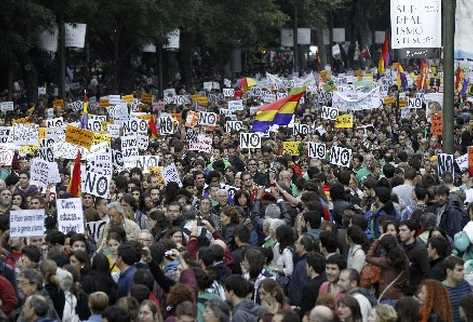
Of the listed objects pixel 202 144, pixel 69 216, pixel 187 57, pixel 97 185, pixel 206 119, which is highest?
pixel 69 216

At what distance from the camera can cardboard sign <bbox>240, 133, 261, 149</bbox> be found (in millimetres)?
26844

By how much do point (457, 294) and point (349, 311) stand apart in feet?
5.82

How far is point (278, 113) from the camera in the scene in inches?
1113

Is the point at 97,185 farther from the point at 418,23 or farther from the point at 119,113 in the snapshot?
the point at 119,113

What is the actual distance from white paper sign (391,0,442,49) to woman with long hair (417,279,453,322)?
Result: 376 inches

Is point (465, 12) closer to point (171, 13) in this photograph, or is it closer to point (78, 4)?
point (78, 4)

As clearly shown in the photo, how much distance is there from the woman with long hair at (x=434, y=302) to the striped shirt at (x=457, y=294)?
2.23 ft

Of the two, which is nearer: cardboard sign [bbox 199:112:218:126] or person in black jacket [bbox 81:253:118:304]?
person in black jacket [bbox 81:253:118:304]

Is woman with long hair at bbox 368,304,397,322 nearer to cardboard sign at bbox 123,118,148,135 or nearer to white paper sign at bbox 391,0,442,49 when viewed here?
white paper sign at bbox 391,0,442,49

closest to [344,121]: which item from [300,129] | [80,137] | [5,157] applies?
[300,129]

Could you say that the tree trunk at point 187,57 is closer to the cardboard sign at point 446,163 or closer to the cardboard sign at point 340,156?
the cardboard sign at point 340,156

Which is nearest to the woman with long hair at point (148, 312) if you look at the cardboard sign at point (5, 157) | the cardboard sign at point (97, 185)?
the cardboard sign at point (97, 185)

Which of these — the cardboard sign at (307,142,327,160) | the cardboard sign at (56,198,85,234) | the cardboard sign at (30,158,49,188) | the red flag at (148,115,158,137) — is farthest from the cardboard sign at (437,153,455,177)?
the red flag at (148,115,158,137)

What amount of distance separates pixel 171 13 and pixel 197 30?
6389 millimetres
